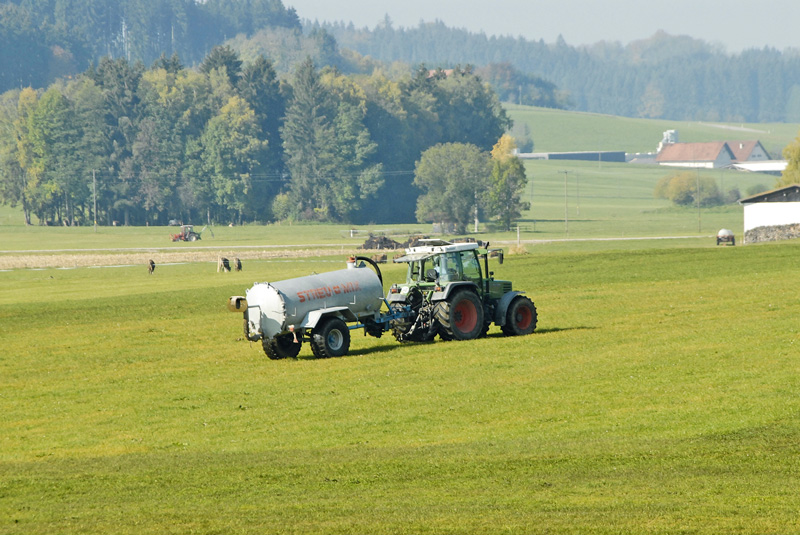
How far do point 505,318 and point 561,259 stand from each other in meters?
36.3

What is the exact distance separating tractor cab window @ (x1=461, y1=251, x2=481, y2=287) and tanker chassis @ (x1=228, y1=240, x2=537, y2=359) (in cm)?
3

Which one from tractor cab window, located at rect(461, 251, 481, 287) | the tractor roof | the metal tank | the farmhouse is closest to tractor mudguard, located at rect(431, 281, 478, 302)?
tractor cab window, located at rect(461, 251, 481, 287)

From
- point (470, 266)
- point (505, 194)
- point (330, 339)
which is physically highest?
point (505, 194)

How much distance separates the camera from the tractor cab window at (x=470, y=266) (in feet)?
96.3

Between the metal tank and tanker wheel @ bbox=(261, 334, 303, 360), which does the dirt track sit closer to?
tanker wheel @ bbox=(261, 334, 303, 360)

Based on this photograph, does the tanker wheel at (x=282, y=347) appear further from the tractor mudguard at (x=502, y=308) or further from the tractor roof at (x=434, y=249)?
the tractor mudguard at (x=502, y=308)

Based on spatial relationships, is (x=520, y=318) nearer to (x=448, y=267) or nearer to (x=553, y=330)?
(x=553, y=330)

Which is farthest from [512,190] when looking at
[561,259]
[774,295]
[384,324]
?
[384,324]

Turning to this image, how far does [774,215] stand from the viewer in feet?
281

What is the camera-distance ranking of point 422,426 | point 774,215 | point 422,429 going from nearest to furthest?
1. point 422,429
2. point 422,426
3. point 774,215

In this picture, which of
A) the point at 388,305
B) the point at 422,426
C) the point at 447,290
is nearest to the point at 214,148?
the point at 388,305

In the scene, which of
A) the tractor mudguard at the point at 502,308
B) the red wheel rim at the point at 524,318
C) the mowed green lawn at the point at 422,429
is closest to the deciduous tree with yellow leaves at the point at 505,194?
the mowed green lawn at the point at 422,429

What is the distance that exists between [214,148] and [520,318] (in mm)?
143244

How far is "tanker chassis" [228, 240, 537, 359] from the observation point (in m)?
27.1
